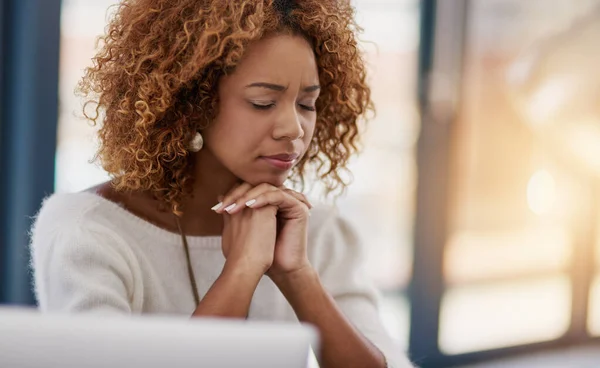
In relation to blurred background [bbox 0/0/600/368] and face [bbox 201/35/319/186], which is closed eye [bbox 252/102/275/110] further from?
blurred background [bbox 0/0/600/368]

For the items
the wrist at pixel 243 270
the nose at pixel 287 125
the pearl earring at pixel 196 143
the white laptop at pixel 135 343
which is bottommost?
the wrist at pixel 243 270

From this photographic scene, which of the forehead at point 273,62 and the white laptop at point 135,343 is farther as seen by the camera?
the forehead at point 273,62

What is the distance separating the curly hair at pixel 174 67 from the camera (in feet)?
4.09

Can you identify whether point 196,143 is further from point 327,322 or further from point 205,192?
point 327,322

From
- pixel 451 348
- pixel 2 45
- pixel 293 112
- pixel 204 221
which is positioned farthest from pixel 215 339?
pixel 451 348

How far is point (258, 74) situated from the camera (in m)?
1.24

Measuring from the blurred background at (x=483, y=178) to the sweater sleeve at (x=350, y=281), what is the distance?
5.22 feet

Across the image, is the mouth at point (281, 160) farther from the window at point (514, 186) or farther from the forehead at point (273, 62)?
the window at point (514, 186)

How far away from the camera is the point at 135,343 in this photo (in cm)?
57

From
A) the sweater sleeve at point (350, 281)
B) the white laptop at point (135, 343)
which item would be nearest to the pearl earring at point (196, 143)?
the sweater sleeve at point (350, 281)

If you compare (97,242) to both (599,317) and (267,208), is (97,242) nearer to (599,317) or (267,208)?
(267,208)

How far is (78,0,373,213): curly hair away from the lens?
1.25 meters

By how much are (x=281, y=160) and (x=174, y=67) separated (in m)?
0.24

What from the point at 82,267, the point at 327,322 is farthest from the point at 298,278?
the point at 82,267
